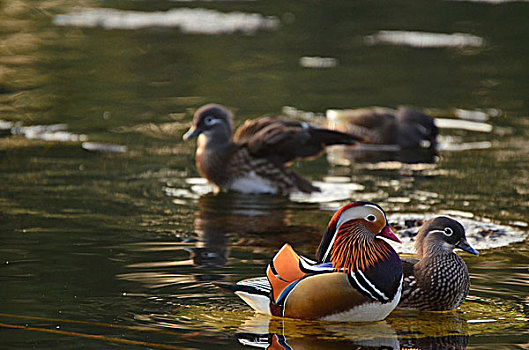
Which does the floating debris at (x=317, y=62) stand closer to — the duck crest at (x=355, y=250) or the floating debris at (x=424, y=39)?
the floating debris at (x=424, y=39)

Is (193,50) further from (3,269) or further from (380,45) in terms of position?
(3,269)

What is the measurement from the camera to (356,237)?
6.53 metres

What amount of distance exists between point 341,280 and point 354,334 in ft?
1.11

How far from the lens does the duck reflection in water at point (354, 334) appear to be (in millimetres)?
6051

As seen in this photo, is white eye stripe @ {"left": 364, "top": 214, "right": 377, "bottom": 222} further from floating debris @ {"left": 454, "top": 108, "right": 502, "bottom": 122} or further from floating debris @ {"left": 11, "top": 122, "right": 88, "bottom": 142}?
floating debris @ {"left": 454, "top": 108, "right": 502, "bottom": 122}

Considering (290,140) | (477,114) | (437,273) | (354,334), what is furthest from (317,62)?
(354,334)

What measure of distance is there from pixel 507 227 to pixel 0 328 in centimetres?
464

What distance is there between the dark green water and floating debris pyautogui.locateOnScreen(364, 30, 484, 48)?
10.3 inches

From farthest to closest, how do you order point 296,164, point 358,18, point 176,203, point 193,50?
point 358,18 → point 193,50 → point 296,164 → point 176,203

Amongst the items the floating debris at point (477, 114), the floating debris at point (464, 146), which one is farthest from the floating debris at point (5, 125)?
the floating debris at point (477, 114)

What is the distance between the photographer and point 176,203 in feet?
32.6

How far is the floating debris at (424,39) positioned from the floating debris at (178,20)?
216 cm

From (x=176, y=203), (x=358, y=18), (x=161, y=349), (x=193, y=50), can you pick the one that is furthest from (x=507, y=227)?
(x=358, y=18)

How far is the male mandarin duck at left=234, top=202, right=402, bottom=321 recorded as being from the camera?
6.30 m
